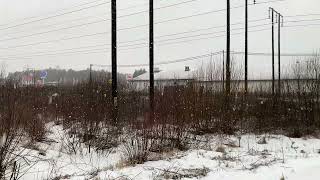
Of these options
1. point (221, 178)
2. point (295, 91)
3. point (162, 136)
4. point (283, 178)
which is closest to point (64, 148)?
point (162, 136)

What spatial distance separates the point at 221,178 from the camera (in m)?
6.66

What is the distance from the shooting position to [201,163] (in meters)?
8.33

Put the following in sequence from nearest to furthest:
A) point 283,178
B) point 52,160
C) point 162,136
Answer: point 283,178
point 52,160
point 162,136

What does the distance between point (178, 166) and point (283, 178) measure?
2.36 meters

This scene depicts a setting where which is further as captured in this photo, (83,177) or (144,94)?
(144,94)

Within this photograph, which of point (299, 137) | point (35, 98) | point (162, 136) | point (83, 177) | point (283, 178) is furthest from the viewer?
point (35, 98)

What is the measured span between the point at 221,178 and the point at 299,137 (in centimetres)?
741

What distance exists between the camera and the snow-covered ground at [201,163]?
274 inches

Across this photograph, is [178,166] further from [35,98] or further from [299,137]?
[35,98]

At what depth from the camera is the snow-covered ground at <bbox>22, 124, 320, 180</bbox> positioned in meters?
6.97

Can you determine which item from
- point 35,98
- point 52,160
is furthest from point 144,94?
point 52,160

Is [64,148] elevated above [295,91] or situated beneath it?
situated beneath

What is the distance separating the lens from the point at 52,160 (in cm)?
877

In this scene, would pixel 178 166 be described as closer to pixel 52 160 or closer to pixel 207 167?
pixel 207 167
